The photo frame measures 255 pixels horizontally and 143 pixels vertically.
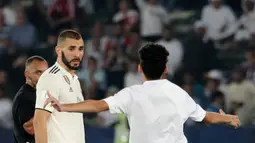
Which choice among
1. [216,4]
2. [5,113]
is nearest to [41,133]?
[5,113]

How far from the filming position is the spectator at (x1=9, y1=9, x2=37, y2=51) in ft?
42.3

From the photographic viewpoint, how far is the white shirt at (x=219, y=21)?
11922 millimetres

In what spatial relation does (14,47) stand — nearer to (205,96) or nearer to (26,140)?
(205,96)

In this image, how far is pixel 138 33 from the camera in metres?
12.4

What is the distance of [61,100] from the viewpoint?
5.87 metres

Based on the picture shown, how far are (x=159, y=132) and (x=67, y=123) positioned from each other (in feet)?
3.48

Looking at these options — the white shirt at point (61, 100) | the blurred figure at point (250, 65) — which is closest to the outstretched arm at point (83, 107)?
the white shirt at point (61, 100)

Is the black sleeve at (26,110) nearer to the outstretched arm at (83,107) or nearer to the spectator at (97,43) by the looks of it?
the outstretched arm at (83,107)

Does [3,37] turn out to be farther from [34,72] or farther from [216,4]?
[34,72]

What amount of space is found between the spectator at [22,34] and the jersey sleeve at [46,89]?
23.4ft

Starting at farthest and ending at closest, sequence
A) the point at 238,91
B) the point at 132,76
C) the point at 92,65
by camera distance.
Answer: the point at 92,65
the point at 132,76
the point at 238,91

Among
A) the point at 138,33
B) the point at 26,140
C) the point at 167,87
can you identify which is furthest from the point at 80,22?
the point at 167,87

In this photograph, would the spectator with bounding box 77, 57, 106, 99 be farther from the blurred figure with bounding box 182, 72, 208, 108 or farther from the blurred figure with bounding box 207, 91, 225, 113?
the blurred figure with bounding box 207, 91, 225, 113

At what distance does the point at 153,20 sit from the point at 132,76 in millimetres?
1263
